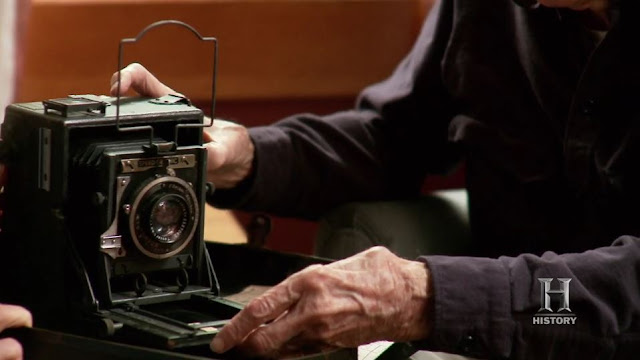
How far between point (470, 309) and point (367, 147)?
0.63 meters

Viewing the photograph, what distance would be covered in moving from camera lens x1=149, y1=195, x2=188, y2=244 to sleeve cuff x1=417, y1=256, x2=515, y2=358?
275mm

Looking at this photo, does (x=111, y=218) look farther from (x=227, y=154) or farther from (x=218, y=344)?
(x=227, y=154)

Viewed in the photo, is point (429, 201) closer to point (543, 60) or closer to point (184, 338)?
point (543, 60)

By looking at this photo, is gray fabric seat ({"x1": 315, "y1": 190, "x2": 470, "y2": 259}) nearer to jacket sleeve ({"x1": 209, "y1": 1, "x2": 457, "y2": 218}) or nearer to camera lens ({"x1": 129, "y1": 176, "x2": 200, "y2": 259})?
jacket sleeve ({"x1": 209, "y1": 1, "x2": 457, "y2": 218})

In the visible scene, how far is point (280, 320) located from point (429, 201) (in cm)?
69

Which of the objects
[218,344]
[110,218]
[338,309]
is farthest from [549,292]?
[110,218]

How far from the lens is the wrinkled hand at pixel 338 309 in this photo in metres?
1.21

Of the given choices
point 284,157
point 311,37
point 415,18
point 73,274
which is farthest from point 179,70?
point 73,274

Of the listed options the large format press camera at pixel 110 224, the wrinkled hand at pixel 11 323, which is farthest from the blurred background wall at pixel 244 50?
the wrinkled hand at pixel 11 323

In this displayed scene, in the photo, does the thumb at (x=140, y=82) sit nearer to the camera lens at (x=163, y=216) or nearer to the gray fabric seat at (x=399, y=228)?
the camera lens at (x=163, y=216)

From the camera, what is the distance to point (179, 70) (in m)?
2.48

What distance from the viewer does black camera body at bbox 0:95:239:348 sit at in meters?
1.21

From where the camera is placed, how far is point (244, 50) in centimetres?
253

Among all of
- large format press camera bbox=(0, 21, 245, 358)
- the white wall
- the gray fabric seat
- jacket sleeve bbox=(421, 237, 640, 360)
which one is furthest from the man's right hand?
the white wall
